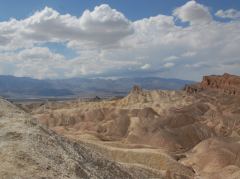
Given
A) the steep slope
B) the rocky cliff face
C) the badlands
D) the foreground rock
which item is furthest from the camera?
the rocky cliff face

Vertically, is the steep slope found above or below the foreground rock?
below

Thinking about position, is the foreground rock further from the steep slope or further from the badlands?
the steep slope

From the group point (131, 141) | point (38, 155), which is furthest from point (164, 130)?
point (38, 155)

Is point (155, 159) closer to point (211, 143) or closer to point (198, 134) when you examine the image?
point (211, 143)

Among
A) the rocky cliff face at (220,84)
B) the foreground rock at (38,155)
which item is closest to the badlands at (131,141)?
the foreground rock at (38,155)

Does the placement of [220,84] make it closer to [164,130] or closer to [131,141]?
[164,130]

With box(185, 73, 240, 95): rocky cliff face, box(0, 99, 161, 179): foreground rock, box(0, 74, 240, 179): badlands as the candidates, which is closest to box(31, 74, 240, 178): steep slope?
box(0, 74, 240, 179): badlands

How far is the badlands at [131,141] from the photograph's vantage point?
17125mm

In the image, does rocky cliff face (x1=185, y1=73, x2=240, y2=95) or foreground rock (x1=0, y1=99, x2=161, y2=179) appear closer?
foreground rock (x1=0, y1=99, x2=161, y2=179)

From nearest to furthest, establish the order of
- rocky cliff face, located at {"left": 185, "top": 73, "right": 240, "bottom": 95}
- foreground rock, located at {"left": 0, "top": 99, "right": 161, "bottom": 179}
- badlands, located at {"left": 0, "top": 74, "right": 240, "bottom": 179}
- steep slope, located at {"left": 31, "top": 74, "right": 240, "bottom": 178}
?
foreground rock, located at {"left": 0, "top": 99, "right": 161, "bottom": 179} → badlands, located at {"left": 0, "top": 74, "right": 240, "bottom": 179} → steep slope, located at {"left": 31, "top": 74, "right": 240, "bottom": 178} → rocky cliff face, located at {"left": 185, "top": 73, "right": 240, "bottom": 95}

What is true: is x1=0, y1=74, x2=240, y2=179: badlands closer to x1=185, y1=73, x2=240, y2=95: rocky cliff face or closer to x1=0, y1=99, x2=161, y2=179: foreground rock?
x1=0, y1=99, x2=161, y2=179: foreground rock

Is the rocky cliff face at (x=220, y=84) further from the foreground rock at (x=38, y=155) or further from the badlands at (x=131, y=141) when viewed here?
the foreground rock at (x=38, y=155)

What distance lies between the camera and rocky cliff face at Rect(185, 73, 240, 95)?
398 ft

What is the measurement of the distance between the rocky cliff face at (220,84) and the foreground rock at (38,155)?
324 ft
